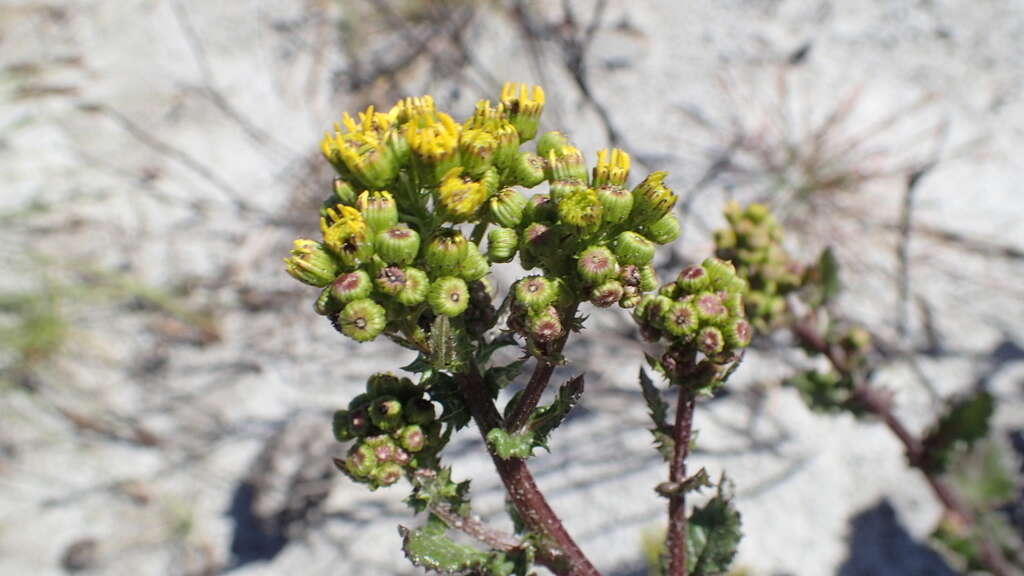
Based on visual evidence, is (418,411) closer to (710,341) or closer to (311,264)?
(311,264)

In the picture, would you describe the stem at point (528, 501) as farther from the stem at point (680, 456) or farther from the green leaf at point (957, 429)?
the green leaf at point (957, 429)

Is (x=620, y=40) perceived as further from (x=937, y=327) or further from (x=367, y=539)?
(x=367, y=539)

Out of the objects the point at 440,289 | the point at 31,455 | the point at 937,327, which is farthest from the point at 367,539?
the point at 937,327

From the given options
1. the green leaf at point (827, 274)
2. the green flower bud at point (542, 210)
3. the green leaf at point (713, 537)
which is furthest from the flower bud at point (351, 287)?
the green leaf at point (827, 274)

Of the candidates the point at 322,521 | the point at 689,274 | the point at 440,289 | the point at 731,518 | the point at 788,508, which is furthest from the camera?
the point at 322,521

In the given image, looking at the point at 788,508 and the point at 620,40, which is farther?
the point at 620,40
